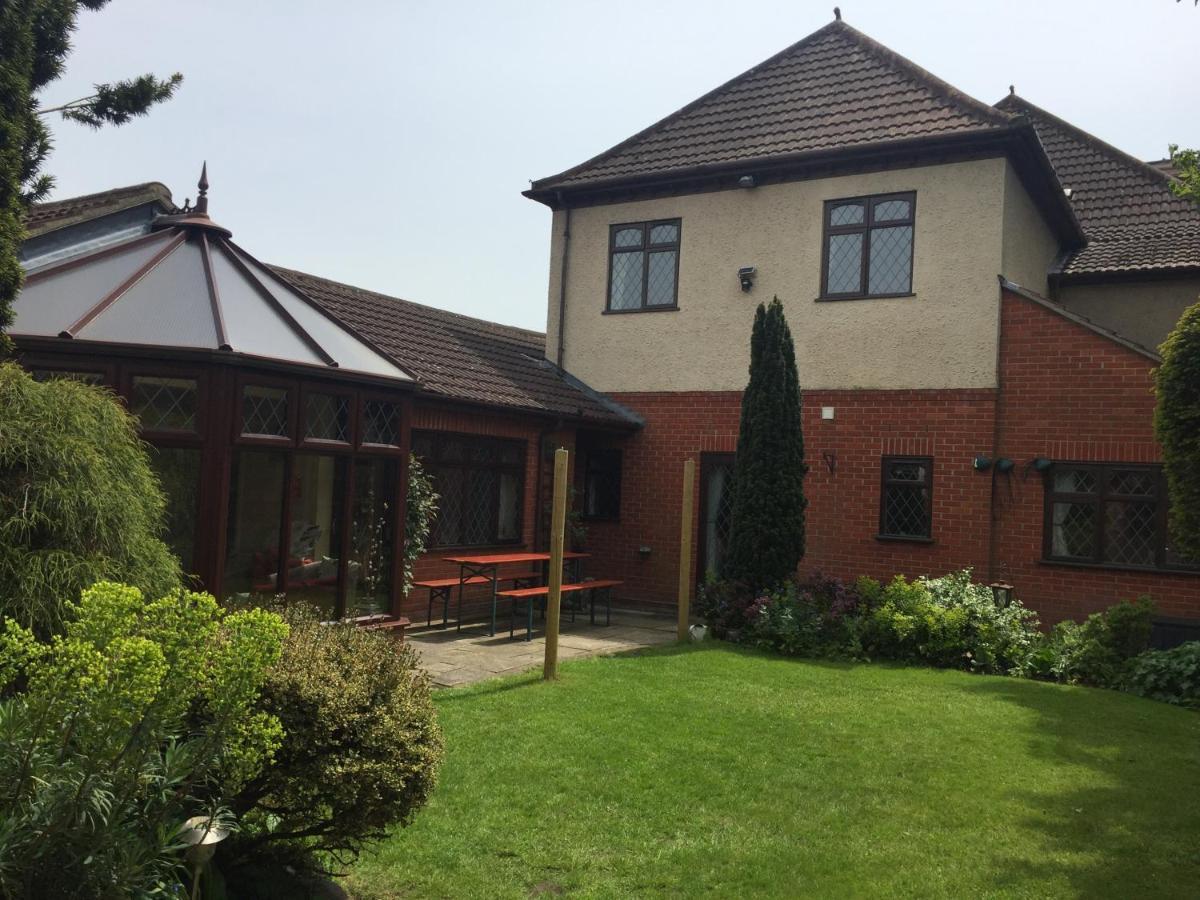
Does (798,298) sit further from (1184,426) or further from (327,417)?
(327,417)

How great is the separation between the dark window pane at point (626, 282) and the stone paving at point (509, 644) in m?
5.05

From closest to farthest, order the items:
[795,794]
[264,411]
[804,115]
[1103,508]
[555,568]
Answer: [795,794], [264,411], [555,568], [1103,508], [804,115]

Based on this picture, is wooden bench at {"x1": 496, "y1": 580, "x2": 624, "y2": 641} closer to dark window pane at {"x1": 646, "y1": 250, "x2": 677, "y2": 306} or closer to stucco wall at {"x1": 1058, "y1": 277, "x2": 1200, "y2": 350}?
dark window pane at {"x1": 646, "y1": 250, "x2": 677, "y2": 306}

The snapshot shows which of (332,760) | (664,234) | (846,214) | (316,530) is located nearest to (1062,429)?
(846,214)

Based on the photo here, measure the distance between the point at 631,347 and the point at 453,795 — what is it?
1044 centimetres

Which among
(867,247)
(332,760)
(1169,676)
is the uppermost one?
(867,247)

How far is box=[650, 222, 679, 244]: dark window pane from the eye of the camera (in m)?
15.0

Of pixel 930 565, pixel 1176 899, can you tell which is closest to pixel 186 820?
pixel 1176 899

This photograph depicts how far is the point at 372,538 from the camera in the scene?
28.9 feet

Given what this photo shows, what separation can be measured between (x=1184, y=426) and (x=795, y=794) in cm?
495

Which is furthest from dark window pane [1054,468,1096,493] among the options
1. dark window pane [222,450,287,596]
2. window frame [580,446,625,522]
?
dark window pane [222,450,287,596]

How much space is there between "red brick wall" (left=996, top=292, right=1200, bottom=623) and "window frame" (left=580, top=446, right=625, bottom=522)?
573cm

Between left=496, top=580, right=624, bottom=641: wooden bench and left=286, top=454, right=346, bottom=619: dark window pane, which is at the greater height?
left=286, top=454, right=346, bottom=619: dark window pane

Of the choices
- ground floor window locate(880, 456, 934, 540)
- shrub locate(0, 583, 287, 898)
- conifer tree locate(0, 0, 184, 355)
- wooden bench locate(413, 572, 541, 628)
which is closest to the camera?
shrub locate(0, 583, 287, 898)
